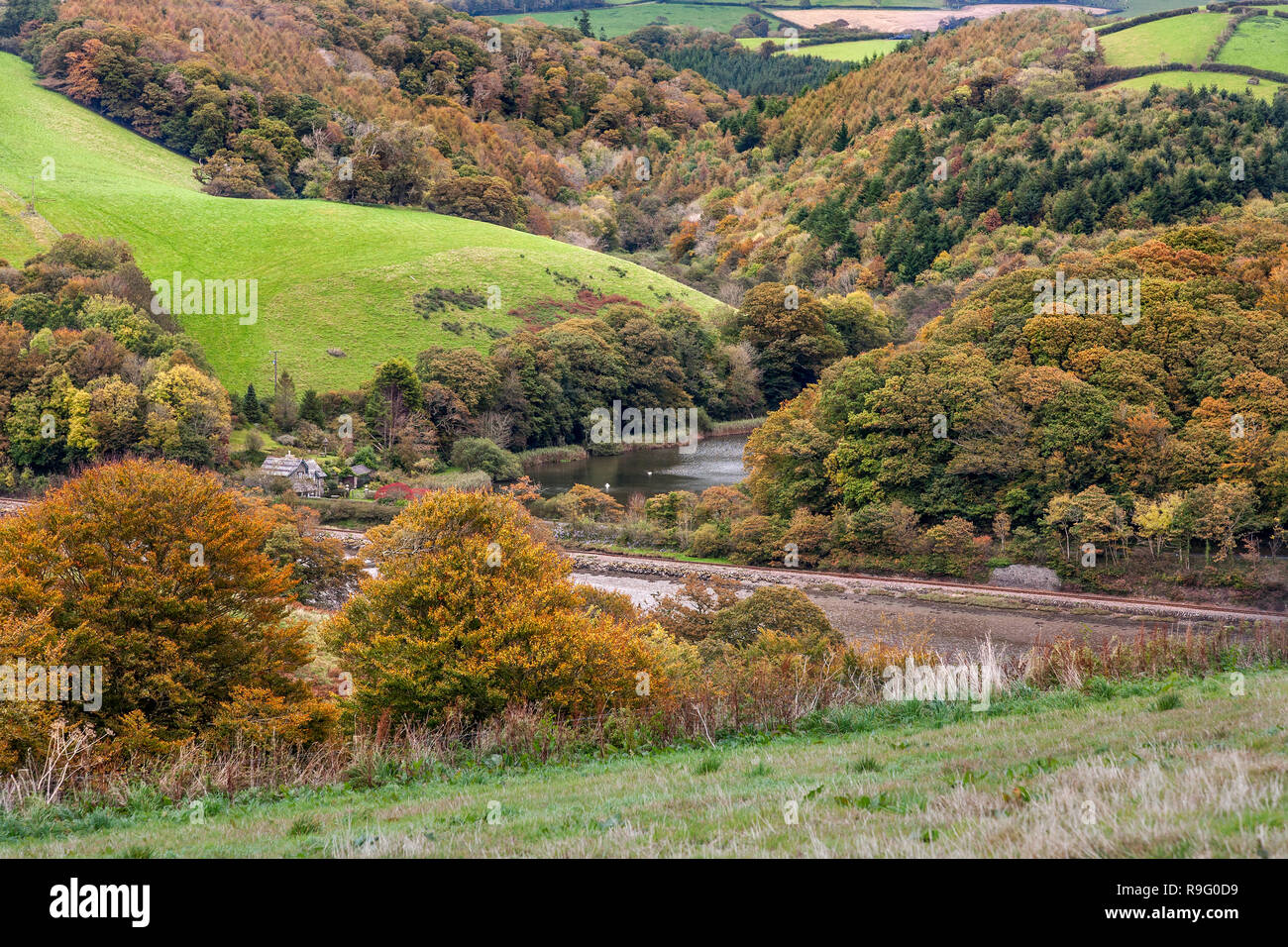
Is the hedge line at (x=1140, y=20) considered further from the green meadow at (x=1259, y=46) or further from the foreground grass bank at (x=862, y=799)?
the foreground grass bank at (x=862, y=799)

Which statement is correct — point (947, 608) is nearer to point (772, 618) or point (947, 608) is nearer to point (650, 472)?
point (772, 618)

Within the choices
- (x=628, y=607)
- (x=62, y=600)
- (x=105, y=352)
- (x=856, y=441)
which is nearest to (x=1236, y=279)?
(x=856, y=441)

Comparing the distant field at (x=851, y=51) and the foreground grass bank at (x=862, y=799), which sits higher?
the distant field at (x=851, y=51)

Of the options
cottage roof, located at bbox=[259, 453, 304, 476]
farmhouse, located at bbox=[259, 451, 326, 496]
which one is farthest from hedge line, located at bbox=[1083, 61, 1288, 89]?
cottage roof, located at bbox=[259, 453, 304, 476]

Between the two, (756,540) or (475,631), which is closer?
(475,631)

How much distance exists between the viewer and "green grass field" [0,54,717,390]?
7288cm

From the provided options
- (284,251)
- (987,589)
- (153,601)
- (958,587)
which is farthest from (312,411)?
(153,601)

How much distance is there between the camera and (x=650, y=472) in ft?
207

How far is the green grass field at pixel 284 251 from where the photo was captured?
72875 mm

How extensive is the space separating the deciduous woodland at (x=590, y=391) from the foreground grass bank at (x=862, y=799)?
138 mm

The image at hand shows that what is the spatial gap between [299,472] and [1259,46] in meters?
110

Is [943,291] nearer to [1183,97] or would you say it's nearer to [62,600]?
[1183,97]

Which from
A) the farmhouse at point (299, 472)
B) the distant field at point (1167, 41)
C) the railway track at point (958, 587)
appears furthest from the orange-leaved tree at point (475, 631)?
the distant field at point (1167, 41)
